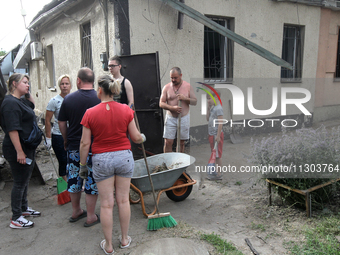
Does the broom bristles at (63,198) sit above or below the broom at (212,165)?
below

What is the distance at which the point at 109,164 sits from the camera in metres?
2.46

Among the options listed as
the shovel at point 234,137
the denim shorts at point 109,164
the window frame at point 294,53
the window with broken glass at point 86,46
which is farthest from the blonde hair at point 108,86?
the window frame at point 294,53

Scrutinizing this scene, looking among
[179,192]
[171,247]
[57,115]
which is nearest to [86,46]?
[57,115]

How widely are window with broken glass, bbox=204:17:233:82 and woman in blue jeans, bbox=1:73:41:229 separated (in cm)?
490

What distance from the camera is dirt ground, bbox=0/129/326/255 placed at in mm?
2775

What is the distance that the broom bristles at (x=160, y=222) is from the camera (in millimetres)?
3012

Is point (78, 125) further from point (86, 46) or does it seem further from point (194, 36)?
point (86, 46)

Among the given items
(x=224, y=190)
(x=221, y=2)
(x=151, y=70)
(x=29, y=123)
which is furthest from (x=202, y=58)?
(x=29, y=123)

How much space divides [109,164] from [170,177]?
3.54 feet

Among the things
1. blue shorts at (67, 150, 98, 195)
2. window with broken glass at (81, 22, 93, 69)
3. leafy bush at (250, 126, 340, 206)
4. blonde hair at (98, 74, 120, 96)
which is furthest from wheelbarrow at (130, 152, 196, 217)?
window with broken glass at (81, 22, 93, 69)

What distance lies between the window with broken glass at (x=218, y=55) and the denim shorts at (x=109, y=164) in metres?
5.06

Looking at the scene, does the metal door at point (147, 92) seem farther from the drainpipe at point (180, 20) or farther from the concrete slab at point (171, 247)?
the concrete slab at point (171, 247)

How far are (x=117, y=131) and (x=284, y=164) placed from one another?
6.30 ft

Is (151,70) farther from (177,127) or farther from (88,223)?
(88,223)
